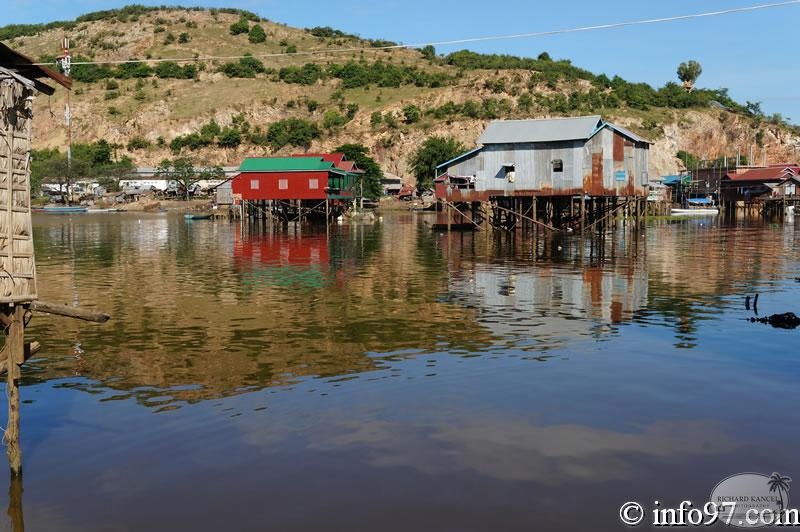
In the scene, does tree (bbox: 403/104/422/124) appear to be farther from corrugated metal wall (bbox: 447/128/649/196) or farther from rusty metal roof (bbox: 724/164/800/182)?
corrugated metal wall (bbox: 447/128/649/196)

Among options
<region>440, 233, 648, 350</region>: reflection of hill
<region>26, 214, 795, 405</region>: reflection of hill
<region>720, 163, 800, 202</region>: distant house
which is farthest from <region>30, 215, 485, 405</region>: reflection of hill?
<region>720, 163, 800, 202</region>: distant house

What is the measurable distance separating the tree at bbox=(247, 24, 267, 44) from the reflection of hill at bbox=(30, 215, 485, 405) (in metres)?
144

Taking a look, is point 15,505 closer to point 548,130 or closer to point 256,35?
point 548,130

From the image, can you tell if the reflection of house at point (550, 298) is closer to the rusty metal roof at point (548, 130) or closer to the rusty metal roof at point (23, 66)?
the rusty metal roof at point (23, 66)

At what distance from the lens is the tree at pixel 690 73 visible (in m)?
148

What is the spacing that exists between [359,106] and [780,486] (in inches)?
4969

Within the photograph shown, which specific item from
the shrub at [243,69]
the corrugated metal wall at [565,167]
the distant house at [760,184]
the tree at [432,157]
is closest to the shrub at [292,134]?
the tree at [432,157]

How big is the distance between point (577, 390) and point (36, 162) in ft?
406

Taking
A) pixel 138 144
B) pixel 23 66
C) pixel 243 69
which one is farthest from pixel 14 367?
pixel 243 69

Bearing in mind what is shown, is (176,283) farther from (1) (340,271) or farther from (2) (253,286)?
(1) (340,271)

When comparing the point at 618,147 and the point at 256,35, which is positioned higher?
the point at 256,35

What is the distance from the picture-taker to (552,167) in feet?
177

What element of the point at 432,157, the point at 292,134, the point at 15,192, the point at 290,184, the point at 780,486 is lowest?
the point at 780,486

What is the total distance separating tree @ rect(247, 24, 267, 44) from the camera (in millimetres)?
174375
